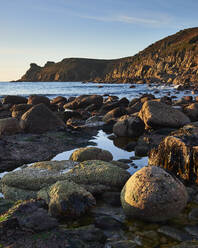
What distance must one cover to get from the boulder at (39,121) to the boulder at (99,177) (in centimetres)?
544

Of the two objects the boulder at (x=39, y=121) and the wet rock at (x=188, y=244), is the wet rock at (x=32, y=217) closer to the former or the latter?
Result: the wet rock at (x=188, y=244)

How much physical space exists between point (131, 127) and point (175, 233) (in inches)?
245

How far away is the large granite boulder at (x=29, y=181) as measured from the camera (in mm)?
4582

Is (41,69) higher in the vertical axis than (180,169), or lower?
higher

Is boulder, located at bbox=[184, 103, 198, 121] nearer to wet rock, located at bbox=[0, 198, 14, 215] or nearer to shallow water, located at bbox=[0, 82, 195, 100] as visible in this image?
wet rock, located at bbox=[0, 198, 14, 215]

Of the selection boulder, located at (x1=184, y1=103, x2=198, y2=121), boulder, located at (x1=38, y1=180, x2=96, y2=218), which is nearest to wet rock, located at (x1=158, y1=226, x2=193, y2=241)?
boulder, located at (x1=38, y1=180, x2=96, y2=218)

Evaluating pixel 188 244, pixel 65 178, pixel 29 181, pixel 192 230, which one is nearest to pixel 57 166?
pixel 65 178

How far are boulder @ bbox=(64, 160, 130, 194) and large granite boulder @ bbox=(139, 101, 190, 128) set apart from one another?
489cm

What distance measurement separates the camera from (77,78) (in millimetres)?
149500

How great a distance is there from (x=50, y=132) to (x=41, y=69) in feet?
607

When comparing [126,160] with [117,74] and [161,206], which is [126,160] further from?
[117,74]

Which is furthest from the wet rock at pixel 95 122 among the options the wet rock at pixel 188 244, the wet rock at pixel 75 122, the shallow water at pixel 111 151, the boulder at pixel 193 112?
the wet rock at pixel 188 244

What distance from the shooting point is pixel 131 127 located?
9375 millimetres

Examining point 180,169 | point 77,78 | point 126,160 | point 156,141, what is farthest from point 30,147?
point 77,78
